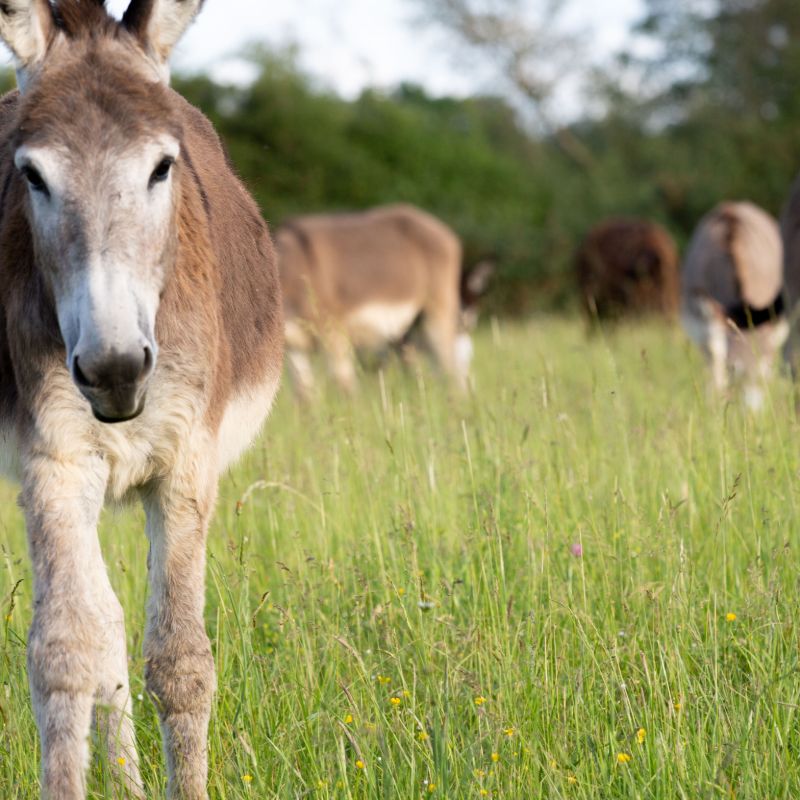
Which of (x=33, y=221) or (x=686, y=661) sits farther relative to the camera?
(x=686, y=661)

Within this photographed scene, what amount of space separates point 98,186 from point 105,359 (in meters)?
0.44

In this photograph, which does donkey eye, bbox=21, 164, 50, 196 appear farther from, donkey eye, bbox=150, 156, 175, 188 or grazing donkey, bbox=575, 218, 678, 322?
grazing donkey, bbox=575, 218, 678, 322

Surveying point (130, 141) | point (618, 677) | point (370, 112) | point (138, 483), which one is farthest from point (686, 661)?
point (370, 112)

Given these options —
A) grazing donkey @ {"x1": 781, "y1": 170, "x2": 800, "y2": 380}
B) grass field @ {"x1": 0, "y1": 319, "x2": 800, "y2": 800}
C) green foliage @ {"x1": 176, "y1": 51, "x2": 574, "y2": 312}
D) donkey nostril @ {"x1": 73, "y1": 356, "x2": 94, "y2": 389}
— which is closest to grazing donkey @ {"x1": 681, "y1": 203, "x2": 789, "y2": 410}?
grazing donkey @ {"x1": 781, "y1": 170, "x2": 800, "y2": 380}

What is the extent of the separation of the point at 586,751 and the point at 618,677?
0.84 ft

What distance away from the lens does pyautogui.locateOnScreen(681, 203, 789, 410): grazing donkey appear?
9.07m

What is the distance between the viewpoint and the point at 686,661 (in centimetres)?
304

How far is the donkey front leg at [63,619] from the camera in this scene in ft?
8.34

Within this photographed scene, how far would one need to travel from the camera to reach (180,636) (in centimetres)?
278

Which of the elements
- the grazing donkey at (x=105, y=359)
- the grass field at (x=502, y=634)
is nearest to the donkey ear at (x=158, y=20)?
the grazing donkey at (x=105, y=359)

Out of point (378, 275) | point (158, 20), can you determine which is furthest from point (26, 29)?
point (378, 275)

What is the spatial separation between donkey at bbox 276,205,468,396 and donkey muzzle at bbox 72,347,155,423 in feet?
29.2

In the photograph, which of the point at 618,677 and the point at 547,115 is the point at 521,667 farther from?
the point at 547,115

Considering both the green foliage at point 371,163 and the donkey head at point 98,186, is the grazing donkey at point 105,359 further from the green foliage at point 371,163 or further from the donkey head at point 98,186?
the green foliage at point 371,163
